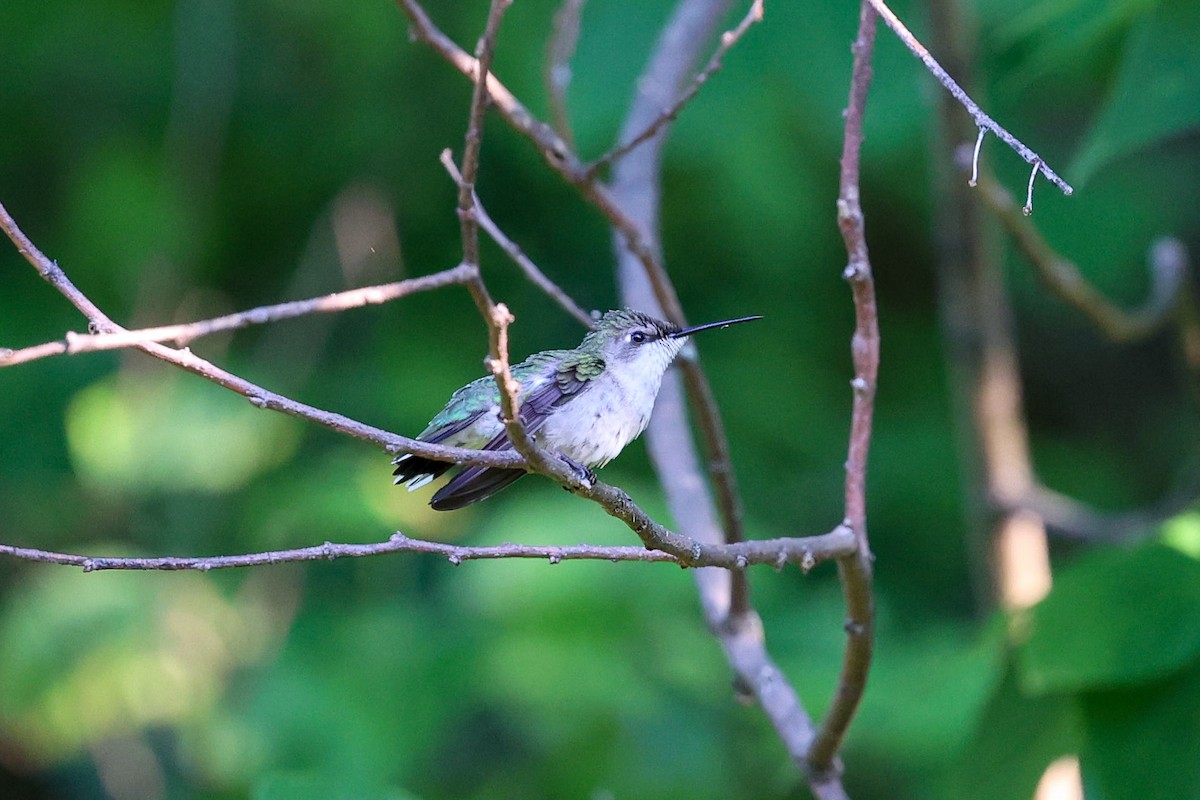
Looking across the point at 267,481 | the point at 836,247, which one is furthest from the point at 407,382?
the point at 836,247

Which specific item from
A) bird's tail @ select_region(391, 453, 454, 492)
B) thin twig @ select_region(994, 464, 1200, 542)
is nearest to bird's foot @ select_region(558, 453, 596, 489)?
bird's tail @ select_region(391, 453, 454, 492)

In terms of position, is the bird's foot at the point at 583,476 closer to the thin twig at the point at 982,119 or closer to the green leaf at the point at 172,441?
the thin twig at the point at 982,119

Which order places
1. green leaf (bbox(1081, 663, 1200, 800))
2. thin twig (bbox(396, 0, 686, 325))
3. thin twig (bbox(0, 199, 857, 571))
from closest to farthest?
thin twig (bbox(0, 199, 857, 571)) < green leaf (bbox(1081, 663, 1200, 800)) < thin twig (bbox(396, 0, 686, 325))

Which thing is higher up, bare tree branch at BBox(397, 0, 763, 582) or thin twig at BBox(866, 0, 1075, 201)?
bare tree branch at BBox(397, 0, 763, 582)

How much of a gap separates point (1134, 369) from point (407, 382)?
17.1ft

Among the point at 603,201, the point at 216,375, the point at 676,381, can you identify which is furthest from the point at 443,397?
the point at 216,375

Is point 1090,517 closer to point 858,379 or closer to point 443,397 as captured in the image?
point 443,397

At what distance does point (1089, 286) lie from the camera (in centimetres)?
464

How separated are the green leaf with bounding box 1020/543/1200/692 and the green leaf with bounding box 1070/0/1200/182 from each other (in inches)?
38.1

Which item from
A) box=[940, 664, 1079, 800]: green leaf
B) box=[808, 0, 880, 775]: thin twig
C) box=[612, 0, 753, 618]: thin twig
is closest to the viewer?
box=[808, 0, 880, 775]: thin twig

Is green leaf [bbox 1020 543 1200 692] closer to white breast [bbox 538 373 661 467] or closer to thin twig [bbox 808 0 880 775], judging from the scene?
thin twig [bbox 808 0 880 775]

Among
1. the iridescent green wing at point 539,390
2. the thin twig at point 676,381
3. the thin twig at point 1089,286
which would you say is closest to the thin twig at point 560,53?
the thin twig at point 676,381

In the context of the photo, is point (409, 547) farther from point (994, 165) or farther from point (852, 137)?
point (994, 165)

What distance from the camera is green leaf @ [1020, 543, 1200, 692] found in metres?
2.66
